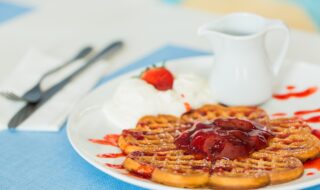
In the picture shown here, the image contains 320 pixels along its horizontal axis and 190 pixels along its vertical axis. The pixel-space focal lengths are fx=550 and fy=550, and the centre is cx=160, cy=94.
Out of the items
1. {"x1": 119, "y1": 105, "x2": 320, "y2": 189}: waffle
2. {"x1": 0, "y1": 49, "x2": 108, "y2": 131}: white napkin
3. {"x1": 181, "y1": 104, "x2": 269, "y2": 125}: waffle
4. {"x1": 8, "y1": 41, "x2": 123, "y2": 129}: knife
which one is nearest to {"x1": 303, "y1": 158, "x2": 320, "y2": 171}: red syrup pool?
{"x1": 119, "y1": 105, "x2": 320, "y2": 189}: waffle

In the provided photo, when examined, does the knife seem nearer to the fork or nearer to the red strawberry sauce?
the fork

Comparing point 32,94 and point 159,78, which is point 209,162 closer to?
point 159,78

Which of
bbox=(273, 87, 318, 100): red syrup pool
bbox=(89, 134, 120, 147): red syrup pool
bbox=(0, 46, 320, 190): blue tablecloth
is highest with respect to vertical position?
bbox=(273, 87, 318, 100): red syrup pool

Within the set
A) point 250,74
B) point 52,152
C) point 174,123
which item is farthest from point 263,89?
point 52,152

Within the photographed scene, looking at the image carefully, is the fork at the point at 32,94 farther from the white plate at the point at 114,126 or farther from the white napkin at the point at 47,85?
the white plate at the point at 114,126

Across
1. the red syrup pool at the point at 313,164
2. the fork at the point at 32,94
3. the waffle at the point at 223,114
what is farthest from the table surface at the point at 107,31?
the red syrup pool at the point at 313,164

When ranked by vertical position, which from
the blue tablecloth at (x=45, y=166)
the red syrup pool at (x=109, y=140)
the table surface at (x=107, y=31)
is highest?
the table surface at (x=107, y=31)
